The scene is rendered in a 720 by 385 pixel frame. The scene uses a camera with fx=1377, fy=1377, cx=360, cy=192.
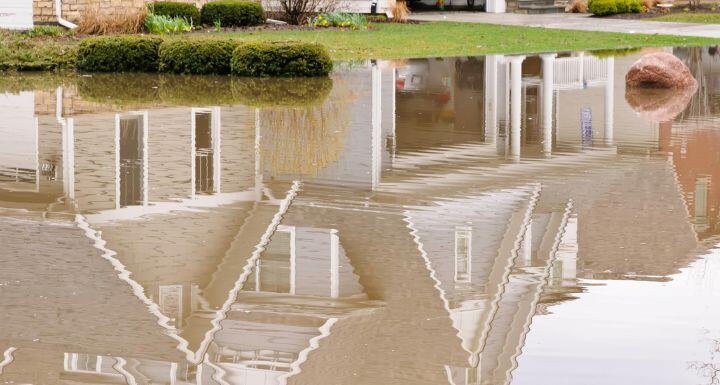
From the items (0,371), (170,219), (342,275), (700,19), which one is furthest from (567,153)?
(700,19)

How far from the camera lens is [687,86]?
23.1m

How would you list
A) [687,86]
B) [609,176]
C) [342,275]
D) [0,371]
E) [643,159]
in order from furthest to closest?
[687,86] < [643,159] < [609,176] < [342,275] < [0,371]

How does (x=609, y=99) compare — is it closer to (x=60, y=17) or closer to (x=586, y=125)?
(x=586, y=125)

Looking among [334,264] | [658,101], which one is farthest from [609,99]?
[334,264]

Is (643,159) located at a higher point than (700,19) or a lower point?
lower

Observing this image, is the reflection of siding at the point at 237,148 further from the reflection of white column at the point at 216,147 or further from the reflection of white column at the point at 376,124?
the reflection of white column at the point at 376,124

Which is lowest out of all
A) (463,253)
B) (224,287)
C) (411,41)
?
(224,287)

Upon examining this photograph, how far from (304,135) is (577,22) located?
84.2ft

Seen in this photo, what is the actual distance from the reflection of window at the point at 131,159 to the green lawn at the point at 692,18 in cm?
2635

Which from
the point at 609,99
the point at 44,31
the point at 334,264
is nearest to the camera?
the point at 334,264

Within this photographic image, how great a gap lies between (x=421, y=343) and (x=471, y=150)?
27.9 feet

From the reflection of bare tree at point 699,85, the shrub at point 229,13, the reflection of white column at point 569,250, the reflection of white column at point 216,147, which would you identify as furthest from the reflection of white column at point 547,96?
the shrub at point 229,13

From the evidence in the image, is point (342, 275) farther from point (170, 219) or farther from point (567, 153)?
point (567, 153)

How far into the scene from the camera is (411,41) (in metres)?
Result: 33.7
